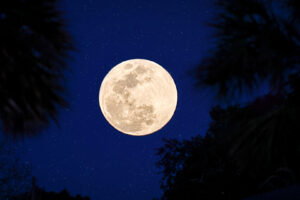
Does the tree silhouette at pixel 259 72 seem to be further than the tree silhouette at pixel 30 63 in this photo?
Yes

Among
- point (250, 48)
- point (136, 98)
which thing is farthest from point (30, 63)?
point (136, 98)

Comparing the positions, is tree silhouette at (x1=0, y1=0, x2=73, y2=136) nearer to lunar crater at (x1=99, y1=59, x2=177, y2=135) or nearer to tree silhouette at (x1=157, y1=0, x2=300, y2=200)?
tree silhouette at (x1=157, y1=0, x2=300, y2=200)

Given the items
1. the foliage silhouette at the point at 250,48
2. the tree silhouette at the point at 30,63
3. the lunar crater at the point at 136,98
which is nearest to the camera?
the tree silhouette at the point at 30,63

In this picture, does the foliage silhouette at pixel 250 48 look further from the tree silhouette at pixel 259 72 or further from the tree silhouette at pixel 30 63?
the tree silhouette at pixel 30 63

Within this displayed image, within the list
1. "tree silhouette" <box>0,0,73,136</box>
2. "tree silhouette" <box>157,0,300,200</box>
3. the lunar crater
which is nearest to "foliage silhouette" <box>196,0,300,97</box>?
"tree silhouette" <box>157,0,300,200</box>

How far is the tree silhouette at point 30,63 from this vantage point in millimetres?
3676

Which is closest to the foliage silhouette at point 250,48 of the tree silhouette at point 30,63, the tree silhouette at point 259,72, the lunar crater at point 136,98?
the tree silhouette at point 259,72

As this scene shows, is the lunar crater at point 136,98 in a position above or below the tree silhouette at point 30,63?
above

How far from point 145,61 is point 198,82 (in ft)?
29.2

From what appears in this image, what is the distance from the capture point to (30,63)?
3.87 metres

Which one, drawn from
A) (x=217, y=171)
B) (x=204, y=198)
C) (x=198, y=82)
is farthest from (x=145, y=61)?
(x=198, y=82)

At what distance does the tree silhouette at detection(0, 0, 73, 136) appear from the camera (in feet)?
12.1

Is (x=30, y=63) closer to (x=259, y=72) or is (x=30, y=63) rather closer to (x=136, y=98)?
(x=259, y=72)

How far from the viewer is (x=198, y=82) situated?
5500 millimetres
